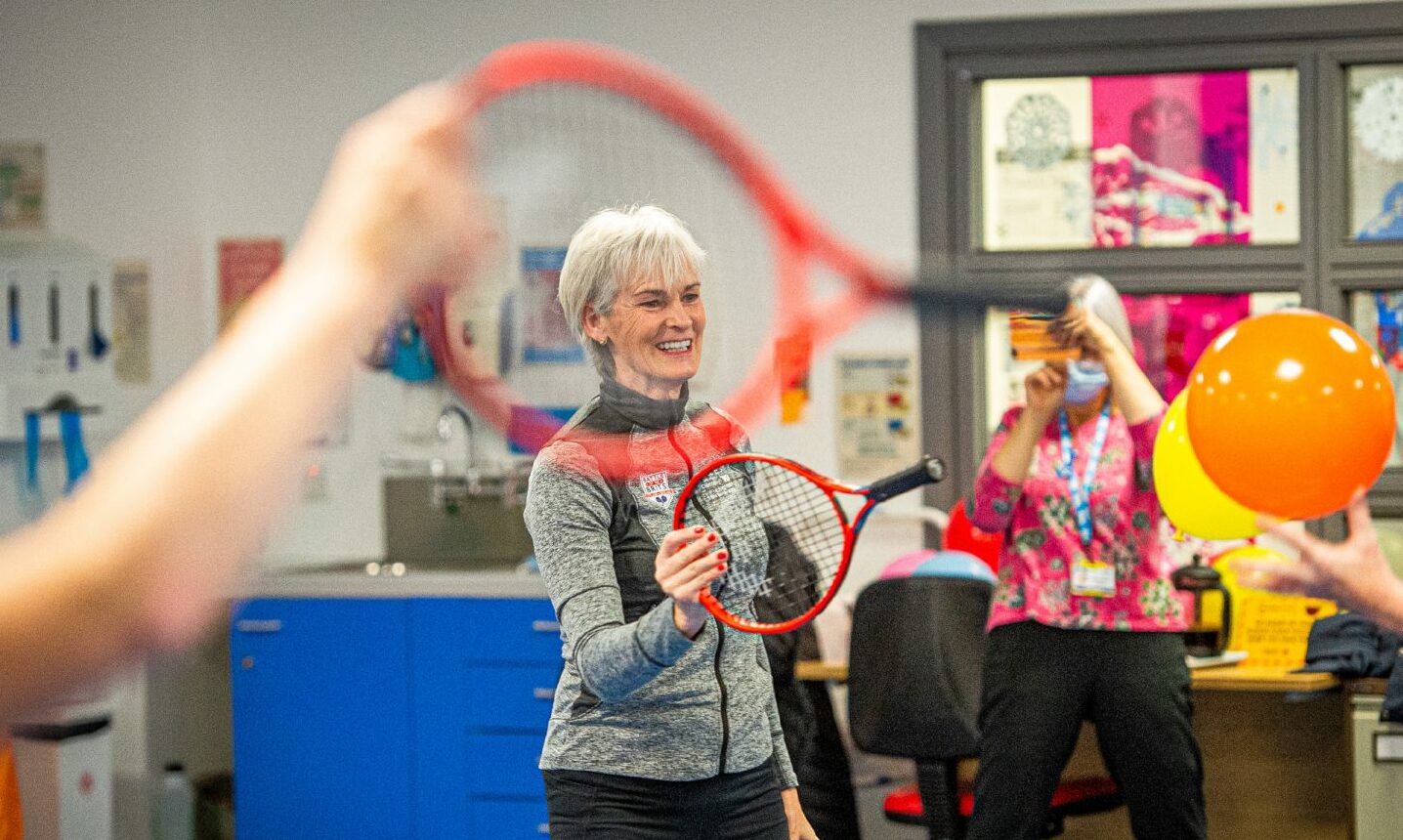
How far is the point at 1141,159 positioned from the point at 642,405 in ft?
10.3

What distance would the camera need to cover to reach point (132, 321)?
484cm

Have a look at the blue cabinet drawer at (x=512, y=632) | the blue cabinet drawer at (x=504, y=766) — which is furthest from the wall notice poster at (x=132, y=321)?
the blue cabinet drawer at (x=504, y=766)

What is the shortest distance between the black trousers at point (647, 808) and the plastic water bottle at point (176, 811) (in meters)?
3.25

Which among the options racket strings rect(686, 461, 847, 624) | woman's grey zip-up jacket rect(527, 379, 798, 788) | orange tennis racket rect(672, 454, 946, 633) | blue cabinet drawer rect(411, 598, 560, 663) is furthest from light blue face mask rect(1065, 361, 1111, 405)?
blue cabinet drawer rect(411, 598, 560, 663)

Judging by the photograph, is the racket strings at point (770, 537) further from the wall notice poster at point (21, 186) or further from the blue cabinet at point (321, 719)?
the wall notice poster at point (21, 186)

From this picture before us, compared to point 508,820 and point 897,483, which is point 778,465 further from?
point 508,820

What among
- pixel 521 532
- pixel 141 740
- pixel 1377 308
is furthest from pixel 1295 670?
pixel 141 740

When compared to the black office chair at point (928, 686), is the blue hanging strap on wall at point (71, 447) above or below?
above

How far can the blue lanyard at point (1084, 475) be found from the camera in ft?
9.80

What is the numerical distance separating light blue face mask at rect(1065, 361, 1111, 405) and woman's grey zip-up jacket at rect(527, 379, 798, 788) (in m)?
1.32

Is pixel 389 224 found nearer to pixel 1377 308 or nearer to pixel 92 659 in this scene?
pixel 92 659

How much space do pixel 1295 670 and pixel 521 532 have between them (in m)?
2.33

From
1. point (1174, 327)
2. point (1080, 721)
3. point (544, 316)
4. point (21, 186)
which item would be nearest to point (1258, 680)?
point (1080, 721)

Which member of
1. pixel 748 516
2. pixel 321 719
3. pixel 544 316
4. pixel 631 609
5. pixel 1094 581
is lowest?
pixel 321 719
